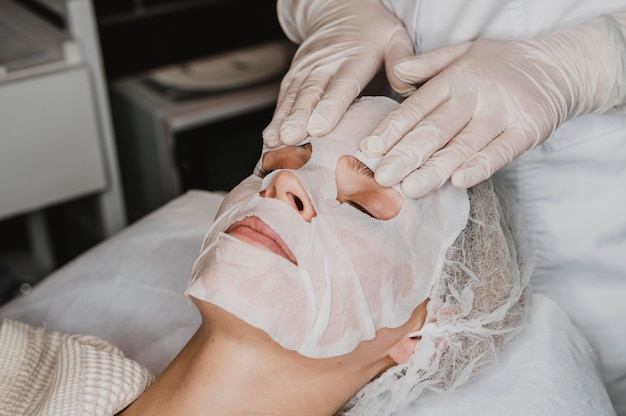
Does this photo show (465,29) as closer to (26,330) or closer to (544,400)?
(544,400)

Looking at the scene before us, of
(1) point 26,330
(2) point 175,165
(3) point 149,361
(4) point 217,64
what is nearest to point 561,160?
(3) point 149,361

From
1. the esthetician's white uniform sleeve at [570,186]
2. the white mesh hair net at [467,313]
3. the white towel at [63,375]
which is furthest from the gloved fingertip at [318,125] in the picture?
the white towel at [63,375]

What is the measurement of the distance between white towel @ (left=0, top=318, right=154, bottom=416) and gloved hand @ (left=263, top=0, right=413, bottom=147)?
1.43 ft

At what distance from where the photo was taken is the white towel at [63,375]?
124cm

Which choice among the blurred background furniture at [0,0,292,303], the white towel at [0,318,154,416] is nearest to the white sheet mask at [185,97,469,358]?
the white towel at [0,318,154,416]

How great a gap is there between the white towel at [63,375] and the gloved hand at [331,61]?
1.43 ft

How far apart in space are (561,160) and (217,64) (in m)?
1.62

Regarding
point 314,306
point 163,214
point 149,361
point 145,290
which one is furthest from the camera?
point 163,214

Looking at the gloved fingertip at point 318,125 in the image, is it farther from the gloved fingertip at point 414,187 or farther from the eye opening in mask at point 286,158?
the gloved fingertip at point 414,187

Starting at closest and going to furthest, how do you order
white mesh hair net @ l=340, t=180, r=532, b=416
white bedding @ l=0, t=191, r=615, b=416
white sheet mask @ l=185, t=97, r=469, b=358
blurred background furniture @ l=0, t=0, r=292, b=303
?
white sheet mask @ l=185, t=97, r=469, b=358, white mesh hair net @ l=340, t=180, r=532, b=416, white bedding @ l=0, t=191, r=615, b=416, blurred background furniture @ l=0, t=0, r=292, b=303

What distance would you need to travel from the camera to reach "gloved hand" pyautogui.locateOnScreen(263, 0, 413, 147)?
1.26 m

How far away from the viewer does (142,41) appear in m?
2.91

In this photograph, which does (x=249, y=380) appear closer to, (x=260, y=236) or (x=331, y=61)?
(x=260, y=236)

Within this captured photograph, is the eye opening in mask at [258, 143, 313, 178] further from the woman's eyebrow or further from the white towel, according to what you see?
the white towel
